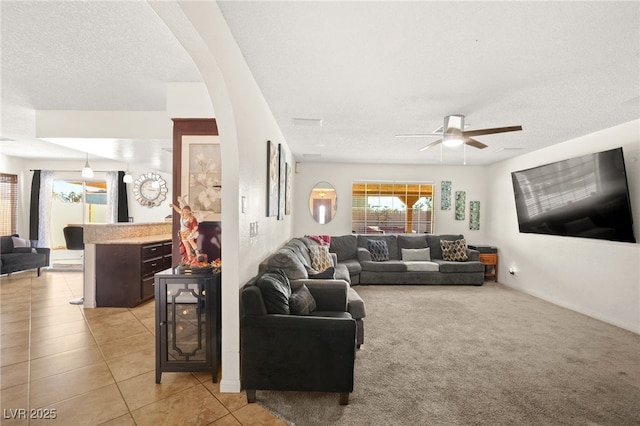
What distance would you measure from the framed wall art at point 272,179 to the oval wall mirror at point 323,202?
3.23 m

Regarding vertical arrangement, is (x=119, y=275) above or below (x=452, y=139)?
below

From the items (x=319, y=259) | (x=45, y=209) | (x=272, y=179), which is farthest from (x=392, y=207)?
(x=45, y=209)

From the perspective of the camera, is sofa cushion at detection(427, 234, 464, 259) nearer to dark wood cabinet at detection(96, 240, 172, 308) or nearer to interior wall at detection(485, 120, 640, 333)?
interior wall at detection(485, 120, 640, 333)

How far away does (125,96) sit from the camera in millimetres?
3229

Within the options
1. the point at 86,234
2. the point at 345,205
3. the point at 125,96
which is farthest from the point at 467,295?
the point at 86,234

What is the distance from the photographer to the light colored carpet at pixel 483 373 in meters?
2.01

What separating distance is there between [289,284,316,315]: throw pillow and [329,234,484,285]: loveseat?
2.67m

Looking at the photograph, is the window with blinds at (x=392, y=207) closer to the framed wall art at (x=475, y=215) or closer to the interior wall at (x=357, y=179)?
the interior wall at (x=357, y=179)

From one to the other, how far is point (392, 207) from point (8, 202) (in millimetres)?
8727

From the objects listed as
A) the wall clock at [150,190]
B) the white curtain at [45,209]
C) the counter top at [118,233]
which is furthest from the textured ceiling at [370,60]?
the white curtain at [45,209]

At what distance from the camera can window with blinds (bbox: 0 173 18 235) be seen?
20.8ft

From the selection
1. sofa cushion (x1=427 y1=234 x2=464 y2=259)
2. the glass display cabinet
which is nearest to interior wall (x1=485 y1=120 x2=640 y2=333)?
sofa cushion (x1=427 y1=234 x2=464 y2=259)

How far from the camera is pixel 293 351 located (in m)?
2.06

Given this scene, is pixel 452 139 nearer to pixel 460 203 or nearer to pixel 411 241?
pixel 411 241
